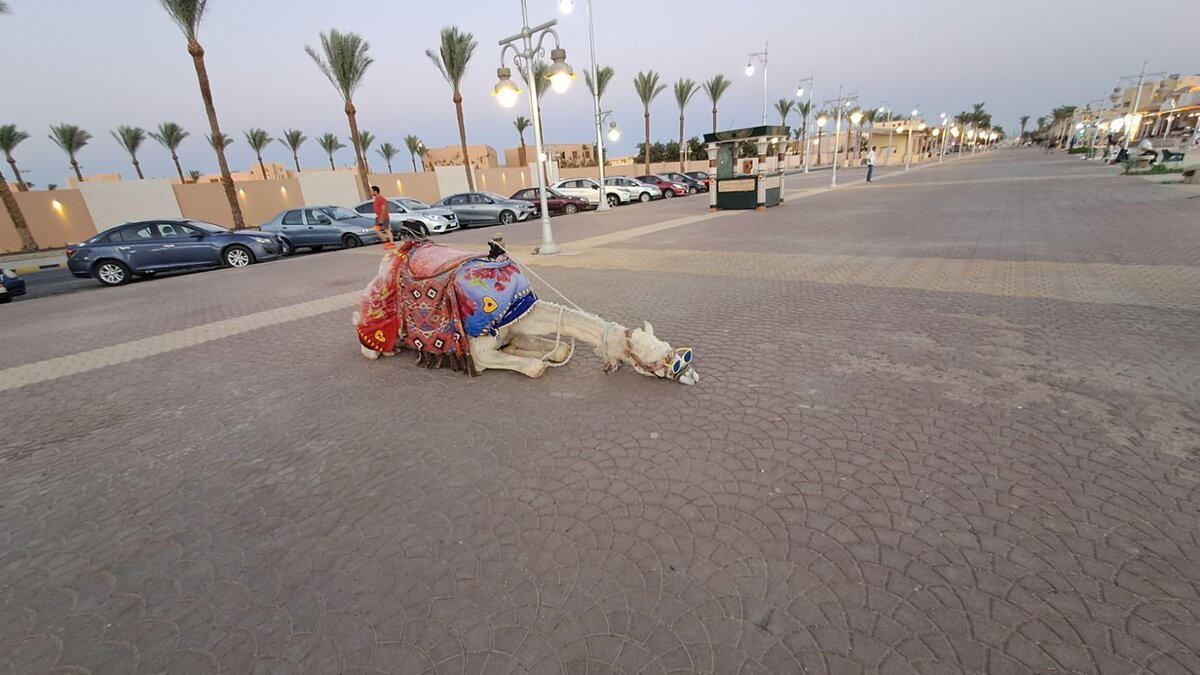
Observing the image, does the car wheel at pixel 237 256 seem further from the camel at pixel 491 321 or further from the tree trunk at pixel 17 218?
the tree trunk at pixel 17 218

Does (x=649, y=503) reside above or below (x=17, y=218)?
below

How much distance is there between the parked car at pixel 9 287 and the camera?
10.8 metres

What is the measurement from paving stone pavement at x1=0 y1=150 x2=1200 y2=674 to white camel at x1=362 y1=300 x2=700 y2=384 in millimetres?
172

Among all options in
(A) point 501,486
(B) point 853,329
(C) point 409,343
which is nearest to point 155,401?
(C) point 409,343

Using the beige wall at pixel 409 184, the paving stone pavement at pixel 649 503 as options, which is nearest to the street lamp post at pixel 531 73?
the paving stone pavement at pixel 649 503

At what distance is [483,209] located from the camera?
21047mm

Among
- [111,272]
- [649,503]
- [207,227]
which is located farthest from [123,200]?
[649,503]

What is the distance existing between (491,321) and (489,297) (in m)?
0.23

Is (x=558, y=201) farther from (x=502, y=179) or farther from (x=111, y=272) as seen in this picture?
(x=111, y=272)

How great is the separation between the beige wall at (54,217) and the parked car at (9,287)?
50.3 feet

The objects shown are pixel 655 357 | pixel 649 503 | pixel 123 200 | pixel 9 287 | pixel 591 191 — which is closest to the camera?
pixel 649 503

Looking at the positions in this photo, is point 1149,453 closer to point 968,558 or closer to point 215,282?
point 968,558

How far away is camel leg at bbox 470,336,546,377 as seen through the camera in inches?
186

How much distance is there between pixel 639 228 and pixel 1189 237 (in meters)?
12.0
